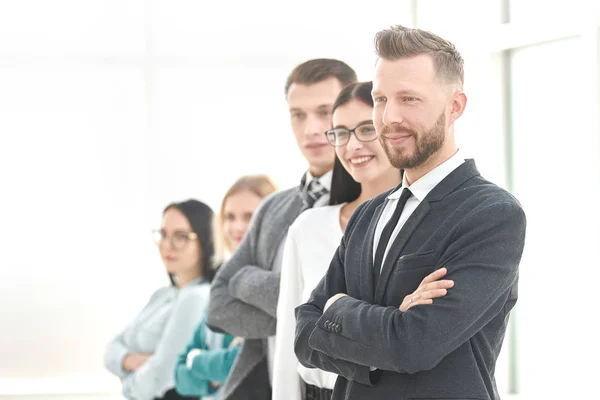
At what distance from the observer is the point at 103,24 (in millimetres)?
6051

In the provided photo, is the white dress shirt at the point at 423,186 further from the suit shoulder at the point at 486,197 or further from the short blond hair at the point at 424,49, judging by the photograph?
the short blond hair at the point at 424,49

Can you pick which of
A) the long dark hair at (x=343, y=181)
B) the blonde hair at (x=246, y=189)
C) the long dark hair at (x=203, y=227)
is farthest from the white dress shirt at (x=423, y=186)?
the long dark hair at (x=203, y=227)

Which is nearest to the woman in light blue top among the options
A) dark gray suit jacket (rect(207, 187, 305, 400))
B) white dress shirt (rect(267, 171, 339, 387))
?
dark gray suit jacket (rect(207, 187, 305, 400))

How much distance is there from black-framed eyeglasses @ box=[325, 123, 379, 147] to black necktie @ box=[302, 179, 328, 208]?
1.21ft

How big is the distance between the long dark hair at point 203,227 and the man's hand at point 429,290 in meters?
2.63

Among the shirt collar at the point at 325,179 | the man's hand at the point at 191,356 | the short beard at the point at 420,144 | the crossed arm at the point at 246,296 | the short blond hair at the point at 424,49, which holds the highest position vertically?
the short blond hair at the point at 424,49

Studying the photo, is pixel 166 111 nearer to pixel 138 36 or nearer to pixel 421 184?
pixel 138 36

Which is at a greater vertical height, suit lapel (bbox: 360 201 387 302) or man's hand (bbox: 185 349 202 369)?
suit lapel (bbox: 360 201 387 302)

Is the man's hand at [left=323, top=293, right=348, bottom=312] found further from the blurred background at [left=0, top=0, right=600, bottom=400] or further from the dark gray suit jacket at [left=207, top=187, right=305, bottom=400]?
the blurred background at [left=0, top=0, right=600, bottom=400]

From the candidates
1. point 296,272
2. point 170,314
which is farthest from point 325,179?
point 170,314

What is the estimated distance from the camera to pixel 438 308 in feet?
5.86

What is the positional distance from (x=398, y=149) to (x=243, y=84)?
4.30 meters

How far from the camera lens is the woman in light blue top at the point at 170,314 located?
160 inches

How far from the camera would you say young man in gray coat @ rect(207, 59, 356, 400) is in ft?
9.99
